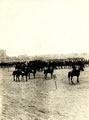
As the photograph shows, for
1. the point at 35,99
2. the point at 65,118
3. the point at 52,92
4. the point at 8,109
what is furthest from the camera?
the point at 52,92

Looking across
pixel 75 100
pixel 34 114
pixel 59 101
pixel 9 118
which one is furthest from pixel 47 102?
pixel 9 118

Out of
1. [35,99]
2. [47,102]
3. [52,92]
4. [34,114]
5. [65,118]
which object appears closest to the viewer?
[65,118]

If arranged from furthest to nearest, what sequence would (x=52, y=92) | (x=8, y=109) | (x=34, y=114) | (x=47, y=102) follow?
(x=52, y=92) → (x=47, y=102) → (x=8, y=109) → (x=34, y=114)

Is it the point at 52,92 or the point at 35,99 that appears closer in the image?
the point at 35,99

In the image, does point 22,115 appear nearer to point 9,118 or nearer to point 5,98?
point 9,118

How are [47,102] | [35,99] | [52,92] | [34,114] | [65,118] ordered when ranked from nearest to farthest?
[65,118], [34,114], [47,102], [35,99], [52,92]

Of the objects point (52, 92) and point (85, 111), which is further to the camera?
point (52, 92)

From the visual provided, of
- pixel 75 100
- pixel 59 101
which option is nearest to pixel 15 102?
pixel 59 101

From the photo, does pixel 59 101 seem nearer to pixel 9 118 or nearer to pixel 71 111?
pixel 71 111
